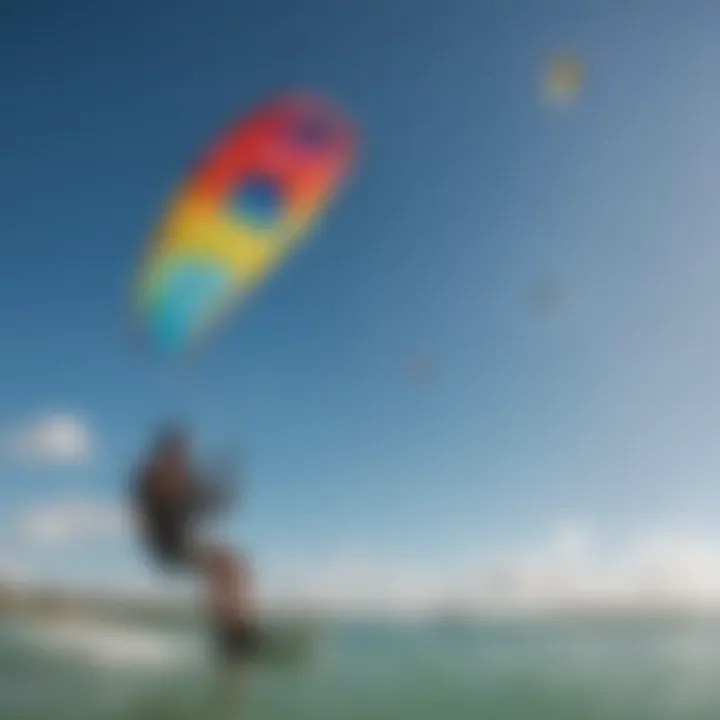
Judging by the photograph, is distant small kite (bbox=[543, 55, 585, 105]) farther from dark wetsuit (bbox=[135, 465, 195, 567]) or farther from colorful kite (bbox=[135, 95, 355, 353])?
dark wetsuit (bbox=[135, 465, 195, 567])

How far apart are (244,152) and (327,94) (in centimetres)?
28

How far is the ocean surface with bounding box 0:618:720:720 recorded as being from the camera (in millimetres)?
2404

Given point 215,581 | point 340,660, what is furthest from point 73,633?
point 340,660

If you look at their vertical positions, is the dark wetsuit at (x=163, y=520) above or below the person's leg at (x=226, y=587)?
above

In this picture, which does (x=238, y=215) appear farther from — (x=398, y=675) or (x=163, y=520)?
(x=398, y=675)

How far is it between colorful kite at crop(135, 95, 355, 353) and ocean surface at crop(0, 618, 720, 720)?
2.92 ft

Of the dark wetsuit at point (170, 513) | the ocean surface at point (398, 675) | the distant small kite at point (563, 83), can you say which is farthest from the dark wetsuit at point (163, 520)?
the distant small kite at point (563, 83)

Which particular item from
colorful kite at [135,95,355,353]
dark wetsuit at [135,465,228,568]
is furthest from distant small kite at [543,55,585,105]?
dark wetsuit at [135,465,228,568]

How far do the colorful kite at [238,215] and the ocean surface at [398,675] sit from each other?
0.89m

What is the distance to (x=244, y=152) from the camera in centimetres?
242

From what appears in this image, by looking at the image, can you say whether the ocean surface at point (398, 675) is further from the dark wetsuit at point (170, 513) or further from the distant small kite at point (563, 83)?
the distant small kite at point (563, 83)

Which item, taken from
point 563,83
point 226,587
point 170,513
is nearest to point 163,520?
point 170,513

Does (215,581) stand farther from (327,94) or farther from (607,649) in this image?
(327,94)

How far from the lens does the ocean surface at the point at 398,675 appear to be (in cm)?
240
